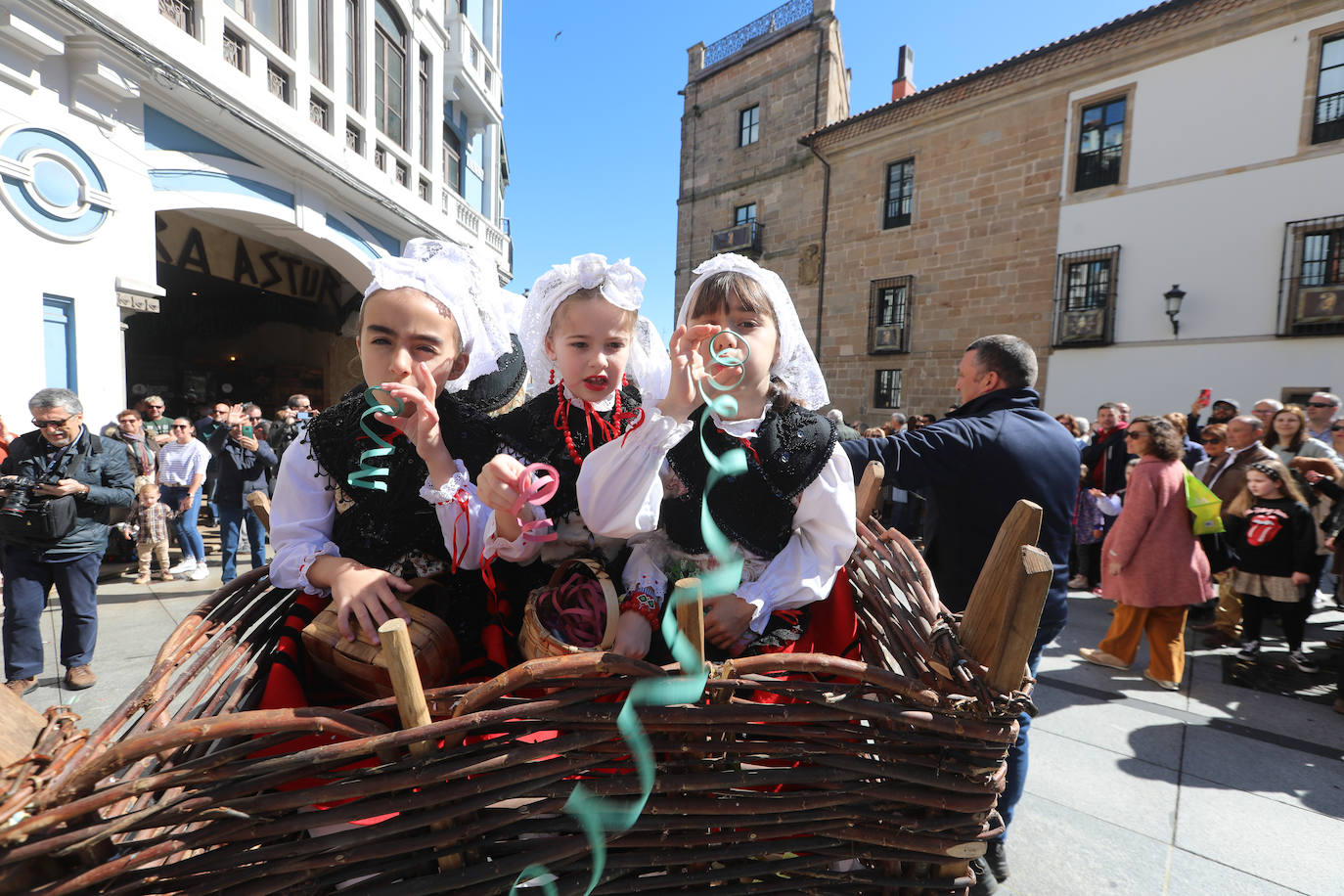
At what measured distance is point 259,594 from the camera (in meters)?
1.42

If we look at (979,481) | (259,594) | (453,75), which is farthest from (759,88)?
(259,594)

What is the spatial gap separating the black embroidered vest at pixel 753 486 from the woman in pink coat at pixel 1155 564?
3.54 meters

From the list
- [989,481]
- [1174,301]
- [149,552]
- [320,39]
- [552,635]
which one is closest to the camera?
[552,635]

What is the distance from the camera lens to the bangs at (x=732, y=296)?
136 centimetres

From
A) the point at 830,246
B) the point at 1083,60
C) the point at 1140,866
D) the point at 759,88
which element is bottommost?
the point at 1140,866

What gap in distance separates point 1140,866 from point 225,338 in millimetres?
14832

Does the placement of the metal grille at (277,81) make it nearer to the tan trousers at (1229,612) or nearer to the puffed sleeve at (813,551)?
the puffed sleeve at (813,551)

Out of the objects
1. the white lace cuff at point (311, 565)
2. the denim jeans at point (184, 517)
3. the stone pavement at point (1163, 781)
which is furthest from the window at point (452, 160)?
the white lace cuff at point (311, 565)

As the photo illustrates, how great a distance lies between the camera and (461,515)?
4.21 ft

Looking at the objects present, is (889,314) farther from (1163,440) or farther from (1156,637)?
(1156,637)

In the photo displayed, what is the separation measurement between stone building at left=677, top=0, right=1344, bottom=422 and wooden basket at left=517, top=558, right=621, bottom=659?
1288cm

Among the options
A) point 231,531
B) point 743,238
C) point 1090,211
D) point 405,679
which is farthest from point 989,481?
point 743,238

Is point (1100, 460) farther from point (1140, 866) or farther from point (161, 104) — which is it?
point (161, 104)

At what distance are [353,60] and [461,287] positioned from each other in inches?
368
